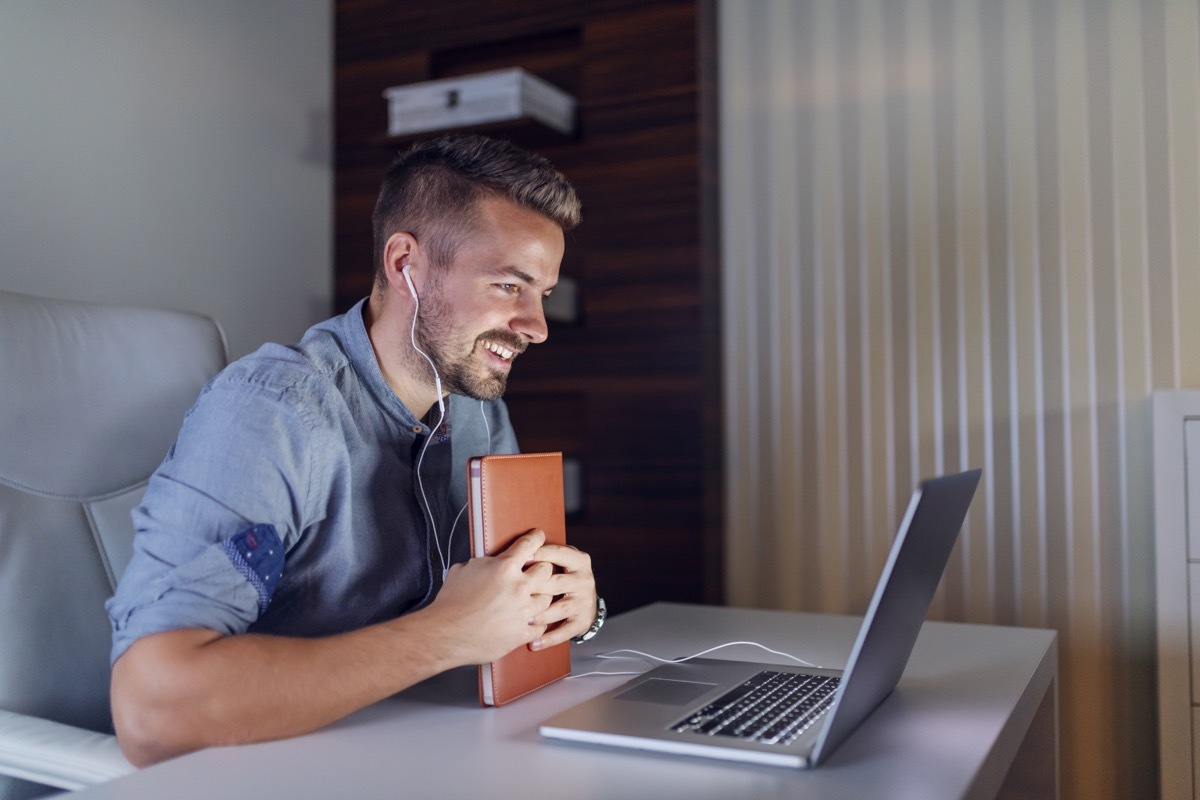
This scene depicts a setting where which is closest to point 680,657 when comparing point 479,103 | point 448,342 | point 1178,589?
point 448,342

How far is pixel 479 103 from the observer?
7.25ft

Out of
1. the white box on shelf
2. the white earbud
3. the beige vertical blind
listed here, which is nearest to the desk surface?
the white earbud

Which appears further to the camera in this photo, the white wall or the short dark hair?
the white wall

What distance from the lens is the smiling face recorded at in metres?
1.32

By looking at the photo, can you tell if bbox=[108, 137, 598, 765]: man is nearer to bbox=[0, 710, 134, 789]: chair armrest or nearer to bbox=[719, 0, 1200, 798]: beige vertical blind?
bbox=[0, 710, 134, 789]: chair armrest

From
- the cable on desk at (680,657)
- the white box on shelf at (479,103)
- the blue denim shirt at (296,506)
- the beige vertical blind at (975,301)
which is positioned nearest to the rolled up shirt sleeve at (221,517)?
the blue denim shirt at (296,506)

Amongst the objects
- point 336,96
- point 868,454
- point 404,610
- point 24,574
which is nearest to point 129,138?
point 336,96

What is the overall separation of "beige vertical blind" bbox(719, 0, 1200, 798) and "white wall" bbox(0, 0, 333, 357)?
3.50 ft

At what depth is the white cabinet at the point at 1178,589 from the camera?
5.59 feet

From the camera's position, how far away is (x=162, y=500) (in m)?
0.99

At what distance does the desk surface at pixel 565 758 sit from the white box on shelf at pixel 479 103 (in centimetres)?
142

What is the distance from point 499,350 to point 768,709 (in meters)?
0.64

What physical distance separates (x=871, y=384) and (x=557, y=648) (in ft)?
4.39

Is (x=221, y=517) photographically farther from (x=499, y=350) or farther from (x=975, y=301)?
(x=975, y=301)
